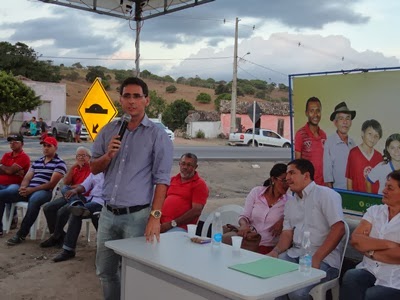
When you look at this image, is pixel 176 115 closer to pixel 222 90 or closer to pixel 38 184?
pixel 222 90

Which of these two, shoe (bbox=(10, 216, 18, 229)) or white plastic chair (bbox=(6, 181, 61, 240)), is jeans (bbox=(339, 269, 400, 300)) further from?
shoe (bbox=(10, 216, 18, 229))

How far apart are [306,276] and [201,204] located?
2.39 m

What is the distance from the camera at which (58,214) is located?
5.96 metres

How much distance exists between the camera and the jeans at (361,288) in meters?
3.16

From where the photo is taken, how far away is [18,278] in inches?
193

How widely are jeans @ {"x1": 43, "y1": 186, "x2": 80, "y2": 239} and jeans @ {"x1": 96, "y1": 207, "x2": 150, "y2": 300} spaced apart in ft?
8.43

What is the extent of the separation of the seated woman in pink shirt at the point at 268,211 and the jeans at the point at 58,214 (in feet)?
8.18

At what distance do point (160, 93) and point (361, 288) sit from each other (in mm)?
69729

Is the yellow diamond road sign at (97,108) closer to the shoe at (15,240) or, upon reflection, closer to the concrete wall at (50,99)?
the shoe at (15,240)

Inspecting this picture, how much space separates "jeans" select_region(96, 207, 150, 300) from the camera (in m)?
3.34

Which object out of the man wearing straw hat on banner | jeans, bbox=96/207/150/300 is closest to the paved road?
the man wearing straw hat on banner

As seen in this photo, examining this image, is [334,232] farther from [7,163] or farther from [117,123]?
[7,163]

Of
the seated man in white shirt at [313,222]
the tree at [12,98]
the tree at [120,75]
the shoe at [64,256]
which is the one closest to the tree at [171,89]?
the tree at [120,75]

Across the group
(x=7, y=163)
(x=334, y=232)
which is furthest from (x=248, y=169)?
(x=334, y=232)
